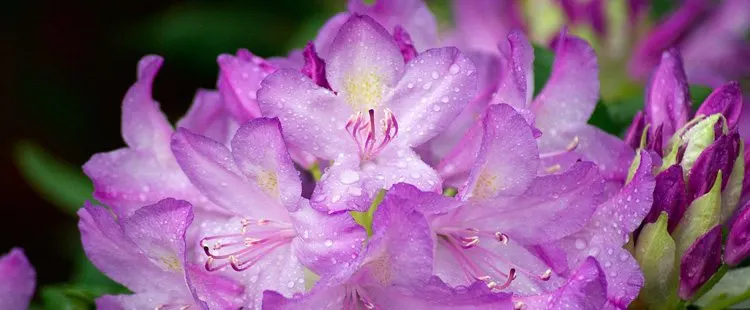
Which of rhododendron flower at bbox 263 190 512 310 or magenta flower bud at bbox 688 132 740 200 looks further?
magenta flower bud at bbox 688 132 740 200

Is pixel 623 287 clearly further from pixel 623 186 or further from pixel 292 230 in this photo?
pixel 292 230

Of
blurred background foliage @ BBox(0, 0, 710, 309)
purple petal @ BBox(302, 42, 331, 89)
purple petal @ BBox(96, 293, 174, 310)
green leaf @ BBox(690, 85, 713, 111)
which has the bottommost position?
blurred background foliage @ BBox(0, 0, 710, 309)

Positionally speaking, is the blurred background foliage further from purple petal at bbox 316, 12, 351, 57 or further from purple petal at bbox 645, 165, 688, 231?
purple petal at bbox 645, 165, 688, 231

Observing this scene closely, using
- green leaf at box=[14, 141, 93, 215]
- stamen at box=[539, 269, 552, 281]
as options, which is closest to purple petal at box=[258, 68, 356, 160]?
stamen at box=[539, 269, 552, 281]

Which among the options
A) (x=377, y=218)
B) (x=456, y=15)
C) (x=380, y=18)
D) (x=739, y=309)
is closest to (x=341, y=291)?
(x=377, y=218)

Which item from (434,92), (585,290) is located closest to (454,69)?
(434,92)

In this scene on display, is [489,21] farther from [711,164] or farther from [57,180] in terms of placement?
[711,164]

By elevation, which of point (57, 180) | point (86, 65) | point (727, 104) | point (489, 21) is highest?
point (727, 104)
